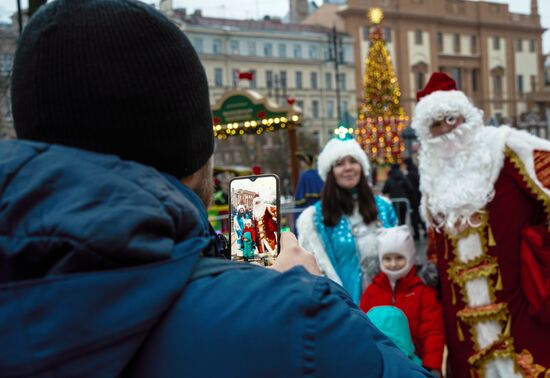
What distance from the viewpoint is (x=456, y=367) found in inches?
153

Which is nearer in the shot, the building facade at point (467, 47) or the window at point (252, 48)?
the window at point (252, 48)

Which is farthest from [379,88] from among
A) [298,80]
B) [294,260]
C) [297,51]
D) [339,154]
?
[298,80]

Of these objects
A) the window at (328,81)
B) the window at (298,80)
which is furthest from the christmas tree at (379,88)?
the window at (328,81)

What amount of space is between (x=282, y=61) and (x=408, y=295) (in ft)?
170

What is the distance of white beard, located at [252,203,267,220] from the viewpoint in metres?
1.34

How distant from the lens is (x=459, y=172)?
3.92m

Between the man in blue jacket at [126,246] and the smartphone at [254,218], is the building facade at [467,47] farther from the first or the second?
the man in blue jacket at [126,246]

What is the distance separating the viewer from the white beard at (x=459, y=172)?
3707mm

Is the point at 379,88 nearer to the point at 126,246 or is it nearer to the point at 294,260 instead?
the point at 294,260

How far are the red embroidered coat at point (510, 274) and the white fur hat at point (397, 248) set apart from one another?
0.93ft

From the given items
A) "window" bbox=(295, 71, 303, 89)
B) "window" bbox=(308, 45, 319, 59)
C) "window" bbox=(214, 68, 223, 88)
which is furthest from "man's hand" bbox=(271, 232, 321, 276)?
"window" bbox=(308, 45, 319, 59)

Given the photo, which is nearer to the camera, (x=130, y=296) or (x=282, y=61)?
(x=130, y=296)

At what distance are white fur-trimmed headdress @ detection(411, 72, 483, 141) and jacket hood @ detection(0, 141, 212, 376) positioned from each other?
3450 millimetres

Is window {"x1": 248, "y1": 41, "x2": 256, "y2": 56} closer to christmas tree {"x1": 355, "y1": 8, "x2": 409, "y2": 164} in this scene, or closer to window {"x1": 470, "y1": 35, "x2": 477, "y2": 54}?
window {"x1": 470, "y1": 35, "x2": 477, "y2": 54}
